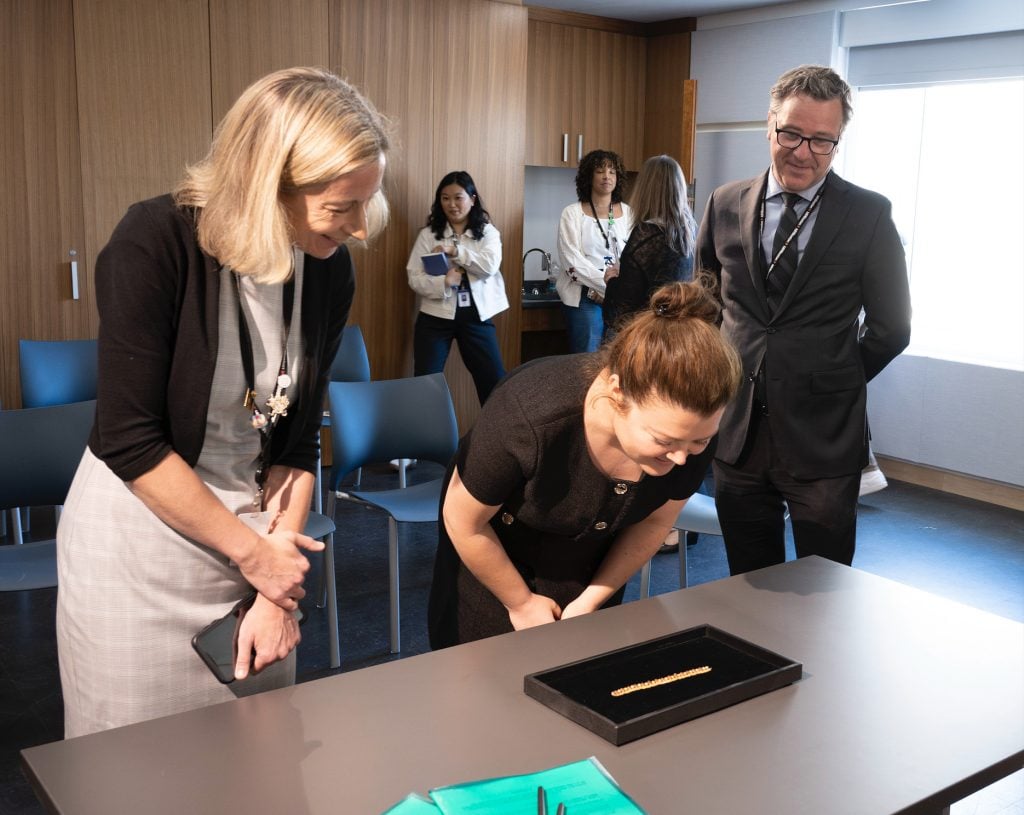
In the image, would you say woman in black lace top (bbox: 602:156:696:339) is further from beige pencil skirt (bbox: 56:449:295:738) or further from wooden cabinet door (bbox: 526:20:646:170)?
beige pencil skirt (bbox: 56:449:295:738)

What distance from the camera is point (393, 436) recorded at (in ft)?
11.7

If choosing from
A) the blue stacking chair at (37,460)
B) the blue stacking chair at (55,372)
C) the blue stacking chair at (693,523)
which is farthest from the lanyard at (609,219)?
the blue stacking chair at (37,460)

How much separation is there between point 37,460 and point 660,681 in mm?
2101

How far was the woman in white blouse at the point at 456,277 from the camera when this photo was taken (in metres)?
5.45

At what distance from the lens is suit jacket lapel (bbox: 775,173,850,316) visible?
2496 millimetres

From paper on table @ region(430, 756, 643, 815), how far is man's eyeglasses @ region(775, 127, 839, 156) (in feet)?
5.58

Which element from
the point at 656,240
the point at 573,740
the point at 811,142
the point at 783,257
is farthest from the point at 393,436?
the point at 573,740

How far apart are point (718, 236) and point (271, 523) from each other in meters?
1.53

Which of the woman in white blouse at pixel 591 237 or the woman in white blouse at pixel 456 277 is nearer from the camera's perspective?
the woman in white blouse at pixel 456 277

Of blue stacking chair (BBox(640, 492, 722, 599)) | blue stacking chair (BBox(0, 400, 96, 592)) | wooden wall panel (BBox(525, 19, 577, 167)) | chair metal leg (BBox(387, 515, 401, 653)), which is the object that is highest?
wooden wall panel (BBox(525, 19, 577, 167))

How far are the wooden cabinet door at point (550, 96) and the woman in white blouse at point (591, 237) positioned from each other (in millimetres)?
850

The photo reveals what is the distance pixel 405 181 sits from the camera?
18.2 ft

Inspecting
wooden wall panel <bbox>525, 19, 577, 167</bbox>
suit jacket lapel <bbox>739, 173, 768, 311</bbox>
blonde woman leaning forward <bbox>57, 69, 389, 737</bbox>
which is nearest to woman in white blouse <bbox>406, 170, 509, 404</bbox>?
wooden wall panel <bbox>525, 19, 577, 167</bbox>

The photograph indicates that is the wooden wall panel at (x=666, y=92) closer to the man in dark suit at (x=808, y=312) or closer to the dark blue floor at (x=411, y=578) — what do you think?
the dark blue floor at (x=411, y=578)
